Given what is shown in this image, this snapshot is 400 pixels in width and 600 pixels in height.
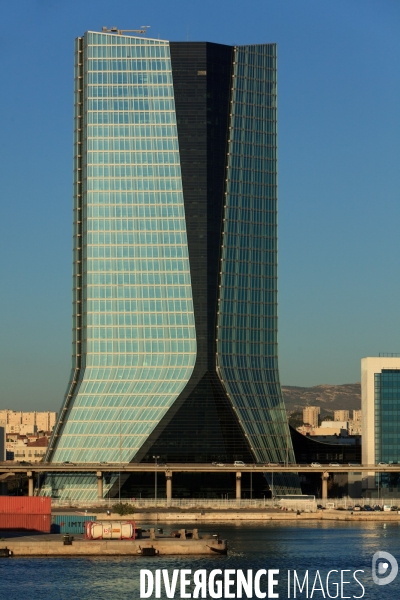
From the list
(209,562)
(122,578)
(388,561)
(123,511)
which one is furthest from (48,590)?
(123,511)

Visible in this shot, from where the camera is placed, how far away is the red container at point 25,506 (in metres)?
166

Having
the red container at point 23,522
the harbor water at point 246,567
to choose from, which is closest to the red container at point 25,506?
the red container at point 23,522

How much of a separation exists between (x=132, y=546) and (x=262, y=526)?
44.4m

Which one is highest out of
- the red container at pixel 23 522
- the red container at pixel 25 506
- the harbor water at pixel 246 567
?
the red container at pixel 25 506

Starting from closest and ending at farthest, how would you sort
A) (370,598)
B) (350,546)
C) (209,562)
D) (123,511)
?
1. (370,598)
2. (209,562)
3. (350,546)
4. (123,511)

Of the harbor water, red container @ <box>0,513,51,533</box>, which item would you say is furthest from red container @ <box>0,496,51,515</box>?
the harbor water

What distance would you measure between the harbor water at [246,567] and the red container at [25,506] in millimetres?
14281

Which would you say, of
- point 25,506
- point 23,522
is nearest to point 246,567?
point 25,506

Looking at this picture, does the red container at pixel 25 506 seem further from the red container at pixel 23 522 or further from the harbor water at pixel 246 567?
the harbor water at pixel 246 567

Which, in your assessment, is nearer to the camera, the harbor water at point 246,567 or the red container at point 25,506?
the harbor water at point 246,567

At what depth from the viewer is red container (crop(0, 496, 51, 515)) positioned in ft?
545

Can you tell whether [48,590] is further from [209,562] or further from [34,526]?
[34,526]

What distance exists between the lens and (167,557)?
5851 inches

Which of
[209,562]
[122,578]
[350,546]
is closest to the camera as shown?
[122,578]
